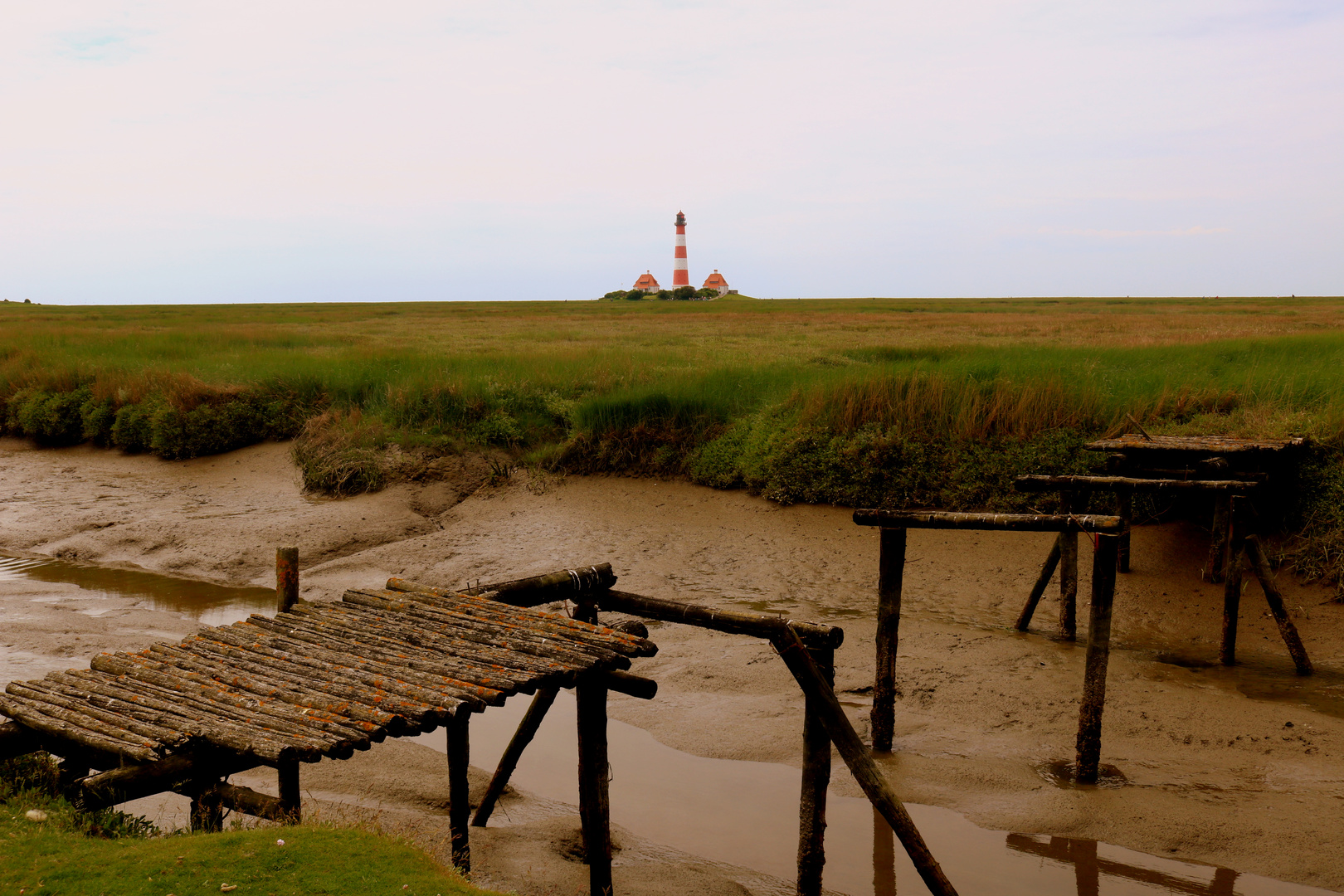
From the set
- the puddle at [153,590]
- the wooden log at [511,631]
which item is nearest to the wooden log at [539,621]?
A: the wooden log at [511,631]

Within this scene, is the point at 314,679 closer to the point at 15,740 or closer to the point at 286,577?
the point at 15,740

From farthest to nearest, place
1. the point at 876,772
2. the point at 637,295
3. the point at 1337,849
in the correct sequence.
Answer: the point at 637,295
the point at 1337,849
the point at 876,772

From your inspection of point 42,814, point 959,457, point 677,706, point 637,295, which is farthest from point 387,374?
point 637,295

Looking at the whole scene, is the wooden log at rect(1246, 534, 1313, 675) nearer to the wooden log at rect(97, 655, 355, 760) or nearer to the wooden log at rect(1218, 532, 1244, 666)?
the wooden log at rect(1218, 532, 1244, 666)

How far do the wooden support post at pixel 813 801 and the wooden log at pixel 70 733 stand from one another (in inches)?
129

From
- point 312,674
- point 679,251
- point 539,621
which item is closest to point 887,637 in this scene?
point 539,621

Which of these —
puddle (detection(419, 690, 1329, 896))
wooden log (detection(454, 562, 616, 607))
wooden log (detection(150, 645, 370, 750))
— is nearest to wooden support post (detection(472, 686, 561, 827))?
puddle (detection(419, 690, 1329, 896))

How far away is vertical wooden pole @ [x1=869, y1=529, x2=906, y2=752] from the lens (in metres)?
7.37

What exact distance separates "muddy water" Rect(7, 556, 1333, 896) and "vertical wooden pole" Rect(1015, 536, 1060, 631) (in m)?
1.34

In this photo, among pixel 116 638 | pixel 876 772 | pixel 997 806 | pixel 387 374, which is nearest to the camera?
pixel 876 772

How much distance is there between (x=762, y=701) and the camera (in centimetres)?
845

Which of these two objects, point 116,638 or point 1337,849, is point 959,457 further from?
point 116,638

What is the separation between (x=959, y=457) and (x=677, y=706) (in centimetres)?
599

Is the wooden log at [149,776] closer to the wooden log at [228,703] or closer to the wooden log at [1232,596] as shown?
the wooden log at [228,703]
